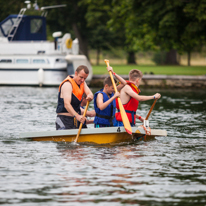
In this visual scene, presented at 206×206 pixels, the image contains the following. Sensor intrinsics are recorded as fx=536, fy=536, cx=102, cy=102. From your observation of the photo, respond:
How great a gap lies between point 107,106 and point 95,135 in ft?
2.15

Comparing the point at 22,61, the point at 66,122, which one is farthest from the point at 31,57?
the point at 66,122

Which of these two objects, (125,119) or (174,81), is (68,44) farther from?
(125,119)

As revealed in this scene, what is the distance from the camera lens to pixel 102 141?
10359mm

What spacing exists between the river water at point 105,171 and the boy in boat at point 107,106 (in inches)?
23.4

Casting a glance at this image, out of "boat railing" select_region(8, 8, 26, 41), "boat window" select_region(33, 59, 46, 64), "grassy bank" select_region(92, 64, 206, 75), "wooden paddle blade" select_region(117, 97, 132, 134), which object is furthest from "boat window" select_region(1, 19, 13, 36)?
"wooden paddle blade" select_region(117, 97, 132, 134)

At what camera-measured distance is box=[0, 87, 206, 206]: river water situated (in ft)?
21.3

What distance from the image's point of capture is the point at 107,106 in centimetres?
1049

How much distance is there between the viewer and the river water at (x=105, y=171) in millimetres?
6504

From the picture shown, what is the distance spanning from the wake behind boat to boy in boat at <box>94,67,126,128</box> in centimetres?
2072

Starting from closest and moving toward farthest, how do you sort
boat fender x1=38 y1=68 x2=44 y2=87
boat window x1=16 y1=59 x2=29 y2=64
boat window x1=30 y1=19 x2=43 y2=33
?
boat fender x1=38 y1=68 x2=44 y2=87 → boat window x1=16 y1=59 x2=29 y2=64 → boat window x1=30 y1=19 x2=43 y2=33

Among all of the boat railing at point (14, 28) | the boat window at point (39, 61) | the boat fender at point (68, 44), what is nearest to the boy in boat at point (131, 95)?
the boat window at point (39, 61)

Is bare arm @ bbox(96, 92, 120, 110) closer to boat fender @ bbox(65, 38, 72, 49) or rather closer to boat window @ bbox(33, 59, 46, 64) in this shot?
boat window @ bbox(33, 59, 46, 64)

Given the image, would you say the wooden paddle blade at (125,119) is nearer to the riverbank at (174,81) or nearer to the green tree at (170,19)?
the green tree at (170,19)

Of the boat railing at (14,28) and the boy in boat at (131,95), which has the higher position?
the boat railing at (14,28)
